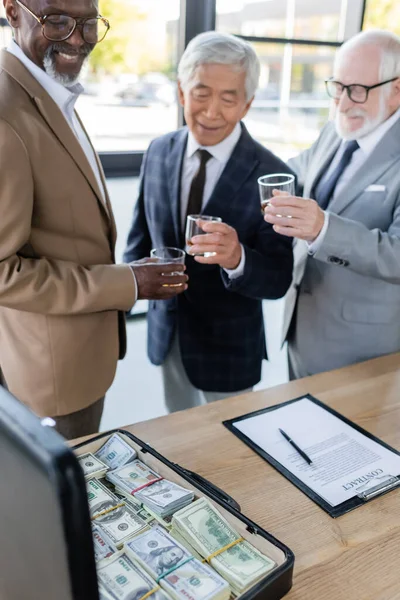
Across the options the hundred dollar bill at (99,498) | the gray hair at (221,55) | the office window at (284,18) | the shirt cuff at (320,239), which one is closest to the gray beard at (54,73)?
the gray hair at (221,55)

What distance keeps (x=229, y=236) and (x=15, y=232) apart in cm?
61

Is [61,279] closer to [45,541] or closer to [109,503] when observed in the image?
[109,503]

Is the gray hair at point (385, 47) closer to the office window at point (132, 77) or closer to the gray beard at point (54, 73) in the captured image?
the gray beard at point (54, 73)

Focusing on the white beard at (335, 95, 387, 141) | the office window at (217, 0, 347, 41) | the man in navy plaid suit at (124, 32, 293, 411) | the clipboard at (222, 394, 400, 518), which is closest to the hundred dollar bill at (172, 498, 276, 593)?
the clipboard at (222, 394, 400, 518)

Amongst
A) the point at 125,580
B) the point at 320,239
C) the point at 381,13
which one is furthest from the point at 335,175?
the point at 381,13

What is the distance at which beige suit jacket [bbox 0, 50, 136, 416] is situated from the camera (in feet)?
4.14

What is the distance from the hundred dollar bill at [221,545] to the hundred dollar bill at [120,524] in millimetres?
63

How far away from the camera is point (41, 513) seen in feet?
1.43

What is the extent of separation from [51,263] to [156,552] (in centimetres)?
80

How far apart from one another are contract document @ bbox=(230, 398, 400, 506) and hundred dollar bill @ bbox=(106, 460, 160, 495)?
34 centimetres

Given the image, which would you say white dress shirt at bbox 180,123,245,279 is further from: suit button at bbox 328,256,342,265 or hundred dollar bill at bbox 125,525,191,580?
hundred dollar bill at bbox 125,525,191,580

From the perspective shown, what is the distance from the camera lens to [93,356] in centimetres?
155

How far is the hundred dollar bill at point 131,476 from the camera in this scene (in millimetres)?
953

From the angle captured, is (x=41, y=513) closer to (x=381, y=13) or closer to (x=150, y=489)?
(x=150, y=489)
